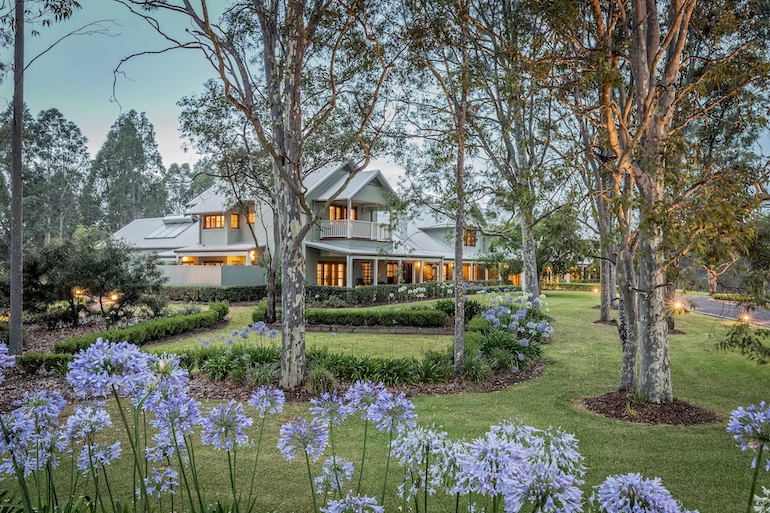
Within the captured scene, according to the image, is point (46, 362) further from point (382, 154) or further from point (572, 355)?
point (572, 355)

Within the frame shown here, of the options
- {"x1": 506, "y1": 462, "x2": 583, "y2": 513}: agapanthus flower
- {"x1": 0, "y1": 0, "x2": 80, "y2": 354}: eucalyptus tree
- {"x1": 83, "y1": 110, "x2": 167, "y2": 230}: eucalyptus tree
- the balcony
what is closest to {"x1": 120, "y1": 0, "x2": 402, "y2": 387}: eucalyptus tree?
{"x1": 0, "y1": 0, "x2": 80, "y2": 354}: eucalyptus tree

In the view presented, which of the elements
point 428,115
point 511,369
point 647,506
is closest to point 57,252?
point 428,115

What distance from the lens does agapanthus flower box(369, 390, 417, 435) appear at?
1999 millimetres

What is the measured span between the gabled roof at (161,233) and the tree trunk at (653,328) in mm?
29778

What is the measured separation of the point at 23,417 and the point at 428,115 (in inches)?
482

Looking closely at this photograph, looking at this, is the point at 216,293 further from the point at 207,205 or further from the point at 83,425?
the point at 83,425

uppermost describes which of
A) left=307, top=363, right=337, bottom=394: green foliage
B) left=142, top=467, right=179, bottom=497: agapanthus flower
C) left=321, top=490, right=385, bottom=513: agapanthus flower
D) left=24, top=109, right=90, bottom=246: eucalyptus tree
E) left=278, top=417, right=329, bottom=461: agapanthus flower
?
left=24, top=109, right=90, bottom=246: eucalyptus tree

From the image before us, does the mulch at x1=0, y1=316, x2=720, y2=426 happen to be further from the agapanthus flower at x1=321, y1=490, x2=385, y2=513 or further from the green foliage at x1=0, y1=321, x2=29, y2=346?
the agapanthus flower at x1=321, y1=490, x2=385, y2=513

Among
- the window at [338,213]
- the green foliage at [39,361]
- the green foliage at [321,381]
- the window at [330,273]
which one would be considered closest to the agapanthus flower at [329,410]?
the green foliage at [321,381]

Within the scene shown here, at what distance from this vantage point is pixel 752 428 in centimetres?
155

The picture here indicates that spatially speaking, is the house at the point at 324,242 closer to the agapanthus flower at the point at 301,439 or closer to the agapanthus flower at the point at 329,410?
the agapanthus flower at the point at 329,410

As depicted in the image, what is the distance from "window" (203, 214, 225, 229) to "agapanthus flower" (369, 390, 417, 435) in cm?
2788

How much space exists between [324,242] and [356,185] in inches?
143

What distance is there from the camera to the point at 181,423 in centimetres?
190
